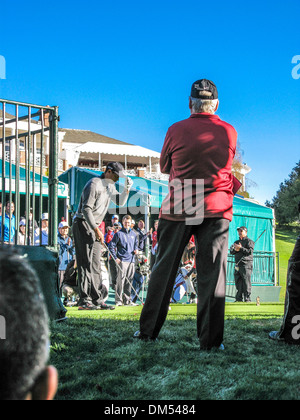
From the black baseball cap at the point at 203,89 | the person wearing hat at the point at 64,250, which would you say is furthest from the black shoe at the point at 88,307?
the person wearing hat at the point at 64,250

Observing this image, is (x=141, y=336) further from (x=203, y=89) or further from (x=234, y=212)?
(x=234, y=212)

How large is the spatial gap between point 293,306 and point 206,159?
1.51 meters

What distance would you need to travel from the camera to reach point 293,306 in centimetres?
406

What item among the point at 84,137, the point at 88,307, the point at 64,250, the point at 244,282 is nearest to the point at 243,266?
the point at 244,282

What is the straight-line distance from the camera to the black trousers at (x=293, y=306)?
394cm

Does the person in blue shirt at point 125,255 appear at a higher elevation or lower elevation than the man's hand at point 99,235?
lower

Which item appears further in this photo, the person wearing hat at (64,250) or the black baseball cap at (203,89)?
the person wearing hat at (64,250)

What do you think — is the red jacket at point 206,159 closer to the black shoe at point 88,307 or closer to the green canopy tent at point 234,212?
the black shoe at point 88,307

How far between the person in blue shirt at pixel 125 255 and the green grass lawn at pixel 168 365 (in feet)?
22.5

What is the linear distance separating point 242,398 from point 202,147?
212 centimetres

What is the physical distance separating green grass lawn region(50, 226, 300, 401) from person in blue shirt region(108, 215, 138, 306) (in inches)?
270

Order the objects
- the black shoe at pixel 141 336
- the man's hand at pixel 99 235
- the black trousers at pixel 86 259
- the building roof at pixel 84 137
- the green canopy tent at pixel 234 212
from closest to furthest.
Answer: the black shoe at pixel 141 336 < the man's hand at pixel 99 235 < the black trousers at pixel 86 259 < the green canopy tent at pixel 234 212 < the building roof at pixel 84 137

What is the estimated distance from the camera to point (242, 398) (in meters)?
2.36
